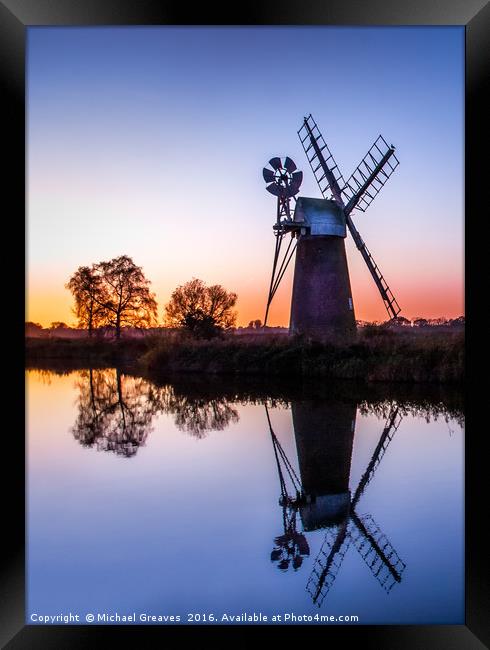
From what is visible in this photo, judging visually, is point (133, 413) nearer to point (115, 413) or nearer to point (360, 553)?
point (115, 413)

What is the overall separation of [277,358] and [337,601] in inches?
385

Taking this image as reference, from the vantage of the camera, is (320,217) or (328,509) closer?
(328,509)

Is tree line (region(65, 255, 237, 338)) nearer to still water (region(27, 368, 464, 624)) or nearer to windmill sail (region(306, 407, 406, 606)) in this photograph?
still water (region(27, 368, 464, 624))

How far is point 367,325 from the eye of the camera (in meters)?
13.2

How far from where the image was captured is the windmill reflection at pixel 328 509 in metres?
3.19

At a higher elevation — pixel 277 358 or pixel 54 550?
pixel 277 358

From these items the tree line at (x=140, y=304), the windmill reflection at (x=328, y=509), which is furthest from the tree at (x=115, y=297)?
the windmill reflection at (x=328, y=509)

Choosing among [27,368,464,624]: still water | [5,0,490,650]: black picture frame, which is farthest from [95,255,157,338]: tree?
[5,0,490,650]: black picture frame

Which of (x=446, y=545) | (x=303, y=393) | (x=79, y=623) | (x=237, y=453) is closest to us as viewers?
(x=79, y=623)
